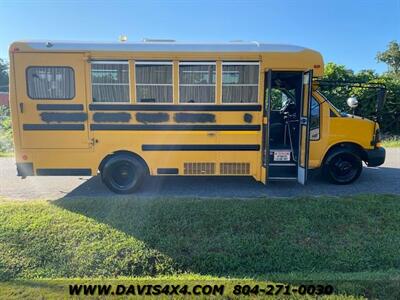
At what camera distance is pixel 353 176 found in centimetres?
664

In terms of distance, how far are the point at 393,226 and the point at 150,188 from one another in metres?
4.26

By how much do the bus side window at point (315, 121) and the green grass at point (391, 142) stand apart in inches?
299

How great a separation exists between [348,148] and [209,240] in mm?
3819

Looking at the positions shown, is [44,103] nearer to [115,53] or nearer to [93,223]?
[115,53]

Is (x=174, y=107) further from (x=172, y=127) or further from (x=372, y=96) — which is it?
(x=372, y=96)

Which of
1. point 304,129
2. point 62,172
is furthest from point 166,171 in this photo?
point 304,129

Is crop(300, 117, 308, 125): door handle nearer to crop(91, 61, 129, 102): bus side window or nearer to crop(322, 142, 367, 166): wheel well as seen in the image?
crop(322, 142, 367, 166): wheel well

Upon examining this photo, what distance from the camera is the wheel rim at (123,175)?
6.06 meters

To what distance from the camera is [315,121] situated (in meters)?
6.36

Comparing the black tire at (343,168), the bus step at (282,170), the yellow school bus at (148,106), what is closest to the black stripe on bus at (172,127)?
the yellow school bus at (148,106)

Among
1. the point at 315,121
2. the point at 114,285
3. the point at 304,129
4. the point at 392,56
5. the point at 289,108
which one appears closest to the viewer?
the point at 114,285

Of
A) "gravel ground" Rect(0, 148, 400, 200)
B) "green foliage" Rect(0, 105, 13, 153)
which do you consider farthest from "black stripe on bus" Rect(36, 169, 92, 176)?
→ "green foliage" Rect(0, 105, 13, 153)

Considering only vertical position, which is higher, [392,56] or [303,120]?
[392,56]

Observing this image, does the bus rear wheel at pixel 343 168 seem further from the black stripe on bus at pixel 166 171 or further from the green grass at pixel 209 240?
the black stripe on bus at pixel 166 171
